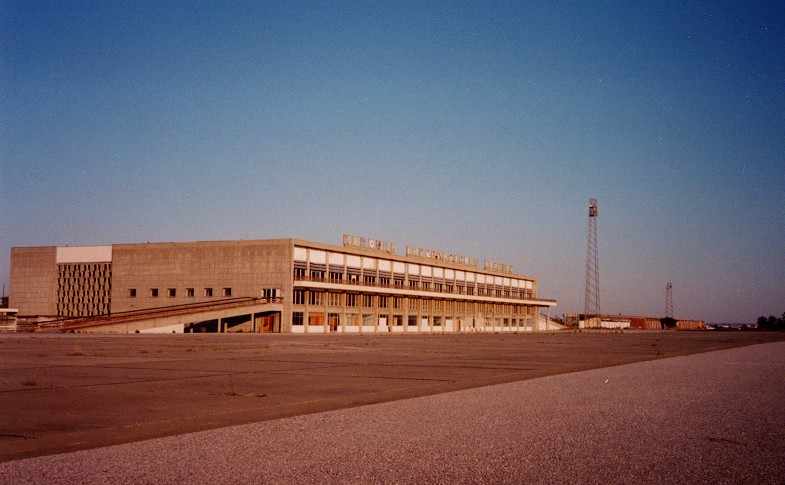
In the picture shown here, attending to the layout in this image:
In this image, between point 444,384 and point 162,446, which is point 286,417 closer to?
point 162,446

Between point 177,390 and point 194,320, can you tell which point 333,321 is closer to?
point 194,320

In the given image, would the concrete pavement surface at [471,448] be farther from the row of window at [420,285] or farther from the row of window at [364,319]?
the row of window at [420,285]

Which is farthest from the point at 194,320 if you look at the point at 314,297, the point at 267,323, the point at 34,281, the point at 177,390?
the point at 177,390

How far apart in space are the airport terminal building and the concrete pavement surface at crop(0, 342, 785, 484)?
67.8 meters

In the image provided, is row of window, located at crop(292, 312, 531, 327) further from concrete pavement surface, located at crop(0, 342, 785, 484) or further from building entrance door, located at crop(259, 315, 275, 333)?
concrete pavement surface, located at crop(0, 342, 785, 484)

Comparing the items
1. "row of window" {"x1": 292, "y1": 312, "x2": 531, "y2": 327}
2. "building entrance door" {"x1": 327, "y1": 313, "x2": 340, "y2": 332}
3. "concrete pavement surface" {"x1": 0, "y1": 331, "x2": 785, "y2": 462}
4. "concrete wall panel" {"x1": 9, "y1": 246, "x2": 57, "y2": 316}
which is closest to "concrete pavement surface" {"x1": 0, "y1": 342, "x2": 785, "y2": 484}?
"concrete pavement surface" {"x1": 0, "y1": 331, "x2": 785, "y2": 462}

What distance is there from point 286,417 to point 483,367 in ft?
43.4

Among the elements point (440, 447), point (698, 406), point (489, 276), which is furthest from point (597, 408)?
point (489, 276)

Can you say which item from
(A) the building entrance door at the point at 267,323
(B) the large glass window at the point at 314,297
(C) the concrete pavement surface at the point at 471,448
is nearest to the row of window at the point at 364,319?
(B) the large glass window at the point at 314,297

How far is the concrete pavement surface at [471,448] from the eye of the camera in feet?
23.9

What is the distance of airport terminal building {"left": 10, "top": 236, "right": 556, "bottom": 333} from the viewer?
92875mm

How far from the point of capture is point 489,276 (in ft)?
497

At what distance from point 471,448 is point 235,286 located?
89680mm

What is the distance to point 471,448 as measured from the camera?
8.73 m
